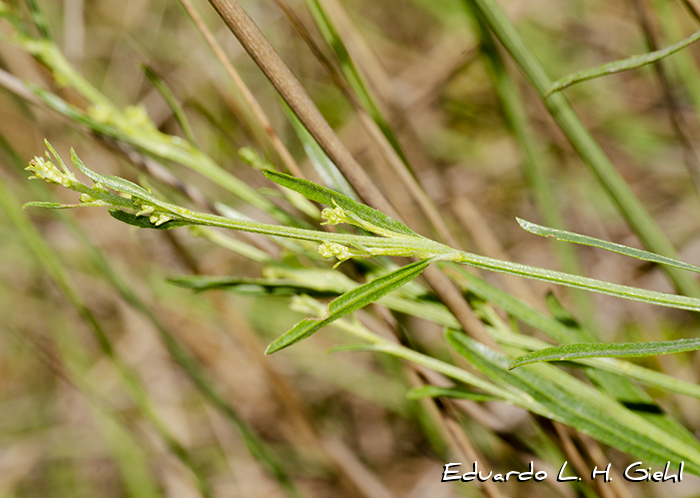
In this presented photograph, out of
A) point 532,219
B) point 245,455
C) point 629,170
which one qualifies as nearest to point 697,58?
point 629,170

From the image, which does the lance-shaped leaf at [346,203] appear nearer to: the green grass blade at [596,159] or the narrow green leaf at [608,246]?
the narrow green leaf at [608,246]

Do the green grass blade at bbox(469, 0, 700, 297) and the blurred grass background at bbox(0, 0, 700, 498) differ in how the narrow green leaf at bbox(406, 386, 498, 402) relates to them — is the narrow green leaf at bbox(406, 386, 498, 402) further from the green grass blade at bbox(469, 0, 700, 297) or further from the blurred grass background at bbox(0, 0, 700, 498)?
the blurred grass background at bbox(0, 0, 700, 498)

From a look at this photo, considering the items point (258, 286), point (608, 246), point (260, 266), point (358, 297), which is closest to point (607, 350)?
point (608, 246)

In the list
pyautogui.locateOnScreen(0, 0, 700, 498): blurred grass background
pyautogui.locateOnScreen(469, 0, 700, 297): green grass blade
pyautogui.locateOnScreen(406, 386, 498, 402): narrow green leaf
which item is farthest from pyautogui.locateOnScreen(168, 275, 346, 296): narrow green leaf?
pyautogui.locateOnScreen(0, 0, 700, 498): blurred grass background

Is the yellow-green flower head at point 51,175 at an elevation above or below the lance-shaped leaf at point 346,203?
above

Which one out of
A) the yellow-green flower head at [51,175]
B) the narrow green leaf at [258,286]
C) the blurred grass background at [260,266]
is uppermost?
the blurred grass background at [260,266]

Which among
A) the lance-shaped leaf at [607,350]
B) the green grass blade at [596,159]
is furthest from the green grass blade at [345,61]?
the lance-shaped leaf at [607,350]

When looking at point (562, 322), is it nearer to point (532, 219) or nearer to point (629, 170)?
point (532, 219)

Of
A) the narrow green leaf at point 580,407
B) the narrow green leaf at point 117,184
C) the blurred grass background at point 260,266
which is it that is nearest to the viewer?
the narrow green leaf at point 117,184
